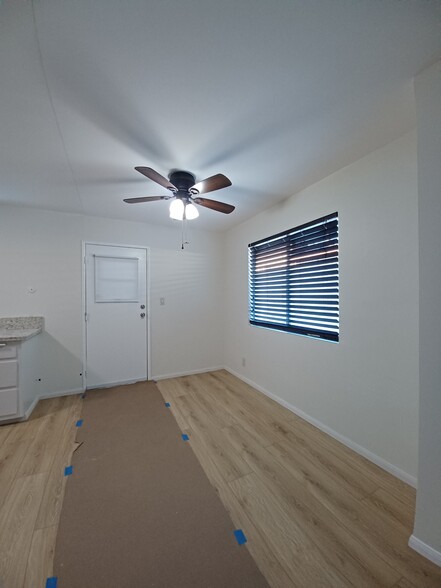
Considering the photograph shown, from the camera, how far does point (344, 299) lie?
1.97 m

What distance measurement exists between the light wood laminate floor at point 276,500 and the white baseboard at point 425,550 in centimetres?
3

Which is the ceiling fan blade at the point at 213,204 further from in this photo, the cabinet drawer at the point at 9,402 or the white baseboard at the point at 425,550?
the cabinet drawer at the point at 9,402

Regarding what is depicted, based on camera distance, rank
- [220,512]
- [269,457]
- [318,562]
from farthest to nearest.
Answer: [269,457] → [220,512] → [318,562]

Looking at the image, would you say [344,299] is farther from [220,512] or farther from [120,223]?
[120,223]

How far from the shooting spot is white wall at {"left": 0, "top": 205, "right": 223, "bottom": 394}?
280 centimetres

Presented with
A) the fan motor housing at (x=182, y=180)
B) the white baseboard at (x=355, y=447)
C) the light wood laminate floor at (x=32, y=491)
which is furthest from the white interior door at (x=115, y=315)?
the white baseboard at (x=355, y=447)

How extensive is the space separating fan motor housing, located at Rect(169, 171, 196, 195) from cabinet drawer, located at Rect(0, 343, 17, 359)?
2.35 metres

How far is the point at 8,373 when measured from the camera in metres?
2.28

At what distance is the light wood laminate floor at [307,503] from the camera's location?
1.05 meters

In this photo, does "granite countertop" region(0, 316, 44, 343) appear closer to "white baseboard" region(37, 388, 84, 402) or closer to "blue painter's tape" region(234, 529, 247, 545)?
"white baseboard" region(37, 388, 84, 402)

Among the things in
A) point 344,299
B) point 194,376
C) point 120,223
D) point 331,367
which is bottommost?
point 194,376

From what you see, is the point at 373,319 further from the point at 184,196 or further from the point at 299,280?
the point at 184,196

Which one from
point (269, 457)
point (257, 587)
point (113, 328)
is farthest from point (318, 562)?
point (113, 328)

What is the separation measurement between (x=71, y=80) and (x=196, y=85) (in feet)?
2.16
